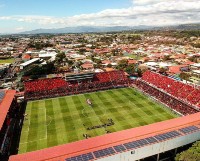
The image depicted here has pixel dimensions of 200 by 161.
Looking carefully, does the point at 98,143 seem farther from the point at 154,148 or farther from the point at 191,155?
the point at 191,155

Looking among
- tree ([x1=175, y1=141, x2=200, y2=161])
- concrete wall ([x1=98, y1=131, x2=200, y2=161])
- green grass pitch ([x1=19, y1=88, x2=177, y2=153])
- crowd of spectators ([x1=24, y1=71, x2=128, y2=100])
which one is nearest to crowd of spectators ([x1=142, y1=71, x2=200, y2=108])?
green grass pitch ([x1=19, y1=88, x2=177, y2=153])

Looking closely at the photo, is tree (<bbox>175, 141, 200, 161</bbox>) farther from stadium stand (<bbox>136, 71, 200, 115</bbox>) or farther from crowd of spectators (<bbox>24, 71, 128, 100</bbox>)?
crowd of spectators (<bbox>24, 71, 128, 100</bbox>)

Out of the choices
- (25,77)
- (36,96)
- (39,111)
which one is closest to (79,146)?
(39,111)

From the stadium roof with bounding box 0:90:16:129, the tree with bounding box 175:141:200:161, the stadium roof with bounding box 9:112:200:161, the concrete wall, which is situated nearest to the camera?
the tree with bounding box 175:141:200:161

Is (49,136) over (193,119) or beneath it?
beneath

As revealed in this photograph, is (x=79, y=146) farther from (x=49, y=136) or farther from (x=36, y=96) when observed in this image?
(x=36, y=96)

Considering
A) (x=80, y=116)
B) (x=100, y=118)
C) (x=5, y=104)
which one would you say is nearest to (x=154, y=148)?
(x=100, y=118)

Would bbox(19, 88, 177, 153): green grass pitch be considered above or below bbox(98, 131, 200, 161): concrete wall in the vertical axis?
below

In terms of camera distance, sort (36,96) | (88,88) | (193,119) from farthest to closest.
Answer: (88,88)
(36,96)
(193,119)
